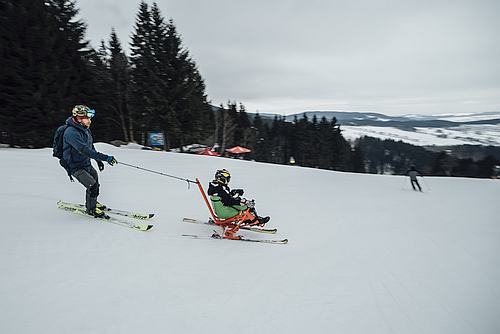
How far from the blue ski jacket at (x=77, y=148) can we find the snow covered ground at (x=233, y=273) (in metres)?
1.22

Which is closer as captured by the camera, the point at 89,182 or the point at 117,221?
the point at 89,182

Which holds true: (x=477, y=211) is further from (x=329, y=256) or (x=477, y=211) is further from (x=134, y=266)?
(x=134, y=266)

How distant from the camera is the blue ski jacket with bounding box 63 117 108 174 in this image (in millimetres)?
4234

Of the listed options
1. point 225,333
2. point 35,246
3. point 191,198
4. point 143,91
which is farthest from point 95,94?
point 225,333

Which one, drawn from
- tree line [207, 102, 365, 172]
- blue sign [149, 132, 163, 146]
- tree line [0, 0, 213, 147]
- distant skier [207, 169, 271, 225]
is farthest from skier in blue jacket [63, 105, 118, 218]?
tree line [207, 102, 365, 172]

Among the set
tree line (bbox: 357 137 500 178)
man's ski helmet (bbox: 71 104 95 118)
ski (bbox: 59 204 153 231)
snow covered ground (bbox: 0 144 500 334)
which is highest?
man's ski helmet (bbox: 71 104 95 118)

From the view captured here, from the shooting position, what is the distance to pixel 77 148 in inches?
166

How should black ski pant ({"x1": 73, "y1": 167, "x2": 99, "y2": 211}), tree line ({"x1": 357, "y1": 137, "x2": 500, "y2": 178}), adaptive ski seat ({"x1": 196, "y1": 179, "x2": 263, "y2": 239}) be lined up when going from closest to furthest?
1. black ski pant ({"x1": 73, "y1": 167, "x2": 99, "y2": 211})
2. adaptive ski seat ({"x1": 196, "y1": 179, "x2": 263, "y2": 239})
3. tree line ({"x1": 357, "y1": 137, "x2": 500, "y2": 178})

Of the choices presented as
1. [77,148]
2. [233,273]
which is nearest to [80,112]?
[77,148]

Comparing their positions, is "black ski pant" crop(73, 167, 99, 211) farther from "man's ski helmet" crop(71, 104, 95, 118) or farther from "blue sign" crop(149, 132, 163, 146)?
"blue sign" crop(149, 132, 163, 146)

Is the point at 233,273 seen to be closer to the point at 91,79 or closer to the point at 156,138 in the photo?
the point at 156,138

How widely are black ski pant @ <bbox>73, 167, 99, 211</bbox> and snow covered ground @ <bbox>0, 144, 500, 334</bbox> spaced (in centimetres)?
39

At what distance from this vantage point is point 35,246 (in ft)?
12.3

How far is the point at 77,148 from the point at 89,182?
0.72 meters
